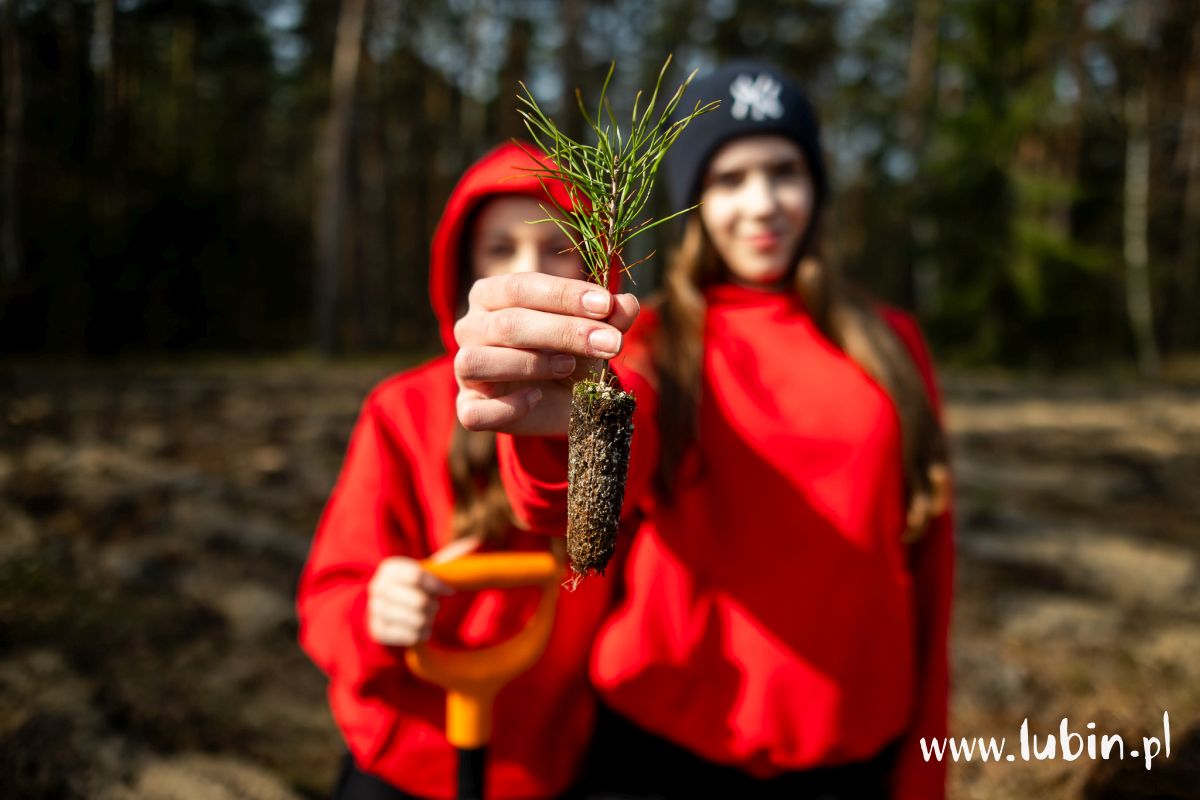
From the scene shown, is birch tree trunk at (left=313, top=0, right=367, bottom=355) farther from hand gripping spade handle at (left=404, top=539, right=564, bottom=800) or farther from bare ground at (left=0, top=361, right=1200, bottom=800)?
hand gripping spade handle at (left=404, top=539, right=564, bottom=800)

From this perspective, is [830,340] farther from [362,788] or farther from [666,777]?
[362,788]

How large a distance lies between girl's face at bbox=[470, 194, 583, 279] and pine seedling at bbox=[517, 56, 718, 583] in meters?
0.58

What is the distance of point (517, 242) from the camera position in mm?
1782

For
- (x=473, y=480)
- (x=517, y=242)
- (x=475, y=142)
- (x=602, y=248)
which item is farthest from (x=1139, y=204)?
(x=602, y=248)

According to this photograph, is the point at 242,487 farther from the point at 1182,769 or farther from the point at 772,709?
the point at 1182,769

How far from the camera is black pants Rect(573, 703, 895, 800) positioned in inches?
82.0

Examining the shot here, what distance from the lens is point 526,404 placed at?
1.23 metres

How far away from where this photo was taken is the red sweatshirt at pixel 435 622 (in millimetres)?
1831

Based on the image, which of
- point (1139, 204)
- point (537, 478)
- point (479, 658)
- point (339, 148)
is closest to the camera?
point (537, 478)

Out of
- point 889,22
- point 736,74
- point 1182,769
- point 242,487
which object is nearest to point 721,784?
point 1182,769

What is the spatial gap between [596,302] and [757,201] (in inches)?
42.8

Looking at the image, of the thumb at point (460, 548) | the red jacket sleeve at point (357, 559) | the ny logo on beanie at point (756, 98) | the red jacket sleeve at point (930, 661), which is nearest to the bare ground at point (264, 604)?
the red jacket sleeve at point (930, 661)

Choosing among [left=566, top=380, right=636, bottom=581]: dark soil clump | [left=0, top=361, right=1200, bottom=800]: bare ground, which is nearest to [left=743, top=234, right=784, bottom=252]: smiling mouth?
[left=566, top=380, right=636, bottom=581]: dark soil clump

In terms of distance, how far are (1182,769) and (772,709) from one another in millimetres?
1409
